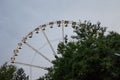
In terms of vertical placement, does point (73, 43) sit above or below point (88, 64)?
above

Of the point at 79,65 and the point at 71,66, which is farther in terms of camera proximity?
the point at 71,66

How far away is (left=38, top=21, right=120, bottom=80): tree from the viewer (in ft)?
93.0

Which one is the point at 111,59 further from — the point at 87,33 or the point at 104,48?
the point at 87,33

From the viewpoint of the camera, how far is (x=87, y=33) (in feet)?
126

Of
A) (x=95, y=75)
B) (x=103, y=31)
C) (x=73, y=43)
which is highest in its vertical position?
(x=103, y=31)

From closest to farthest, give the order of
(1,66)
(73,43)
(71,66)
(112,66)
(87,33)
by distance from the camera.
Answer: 1. (112,66)
2. (71,66)
3. (73,43)
4. (87,33)
5. (1,66)

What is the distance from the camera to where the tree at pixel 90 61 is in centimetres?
2834

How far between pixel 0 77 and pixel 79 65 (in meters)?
13.6

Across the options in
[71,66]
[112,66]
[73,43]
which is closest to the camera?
[112,66]

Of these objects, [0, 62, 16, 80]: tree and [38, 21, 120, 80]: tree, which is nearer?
[38, 21, 120, 80]: tree

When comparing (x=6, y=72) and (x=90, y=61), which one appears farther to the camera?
(x=6, y=72)

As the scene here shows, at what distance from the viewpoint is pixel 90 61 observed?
28.7 m

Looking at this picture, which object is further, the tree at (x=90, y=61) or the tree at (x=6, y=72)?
the tree at (x=6, y=72)

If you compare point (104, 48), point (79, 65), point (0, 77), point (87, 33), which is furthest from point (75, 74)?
point (0, 77)
